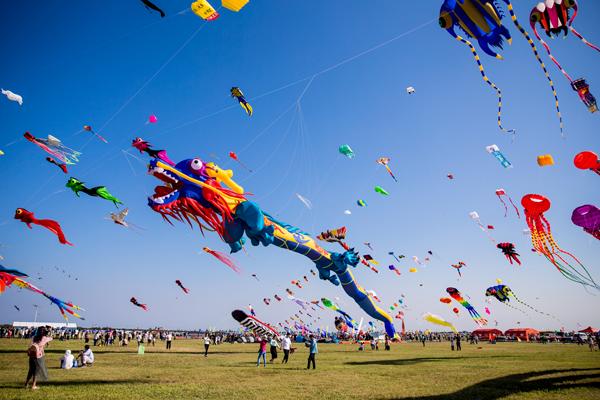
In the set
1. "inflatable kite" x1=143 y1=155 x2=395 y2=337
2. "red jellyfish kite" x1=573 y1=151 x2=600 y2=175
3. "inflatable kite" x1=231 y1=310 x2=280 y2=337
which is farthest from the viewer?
"inflatable kite" x1=231 y1=310 x2=280 y2=337

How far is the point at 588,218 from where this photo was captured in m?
11.4

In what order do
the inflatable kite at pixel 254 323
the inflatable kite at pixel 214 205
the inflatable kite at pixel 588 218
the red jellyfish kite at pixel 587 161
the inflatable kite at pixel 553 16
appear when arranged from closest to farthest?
the inflatable kite at pixel 553 16
the red jellyfish kite at pixel 587 161
the inflatable kite at pixel 588 218
the inflatable kite at pixel 214 205
the inflatable kite at pixel 254 323

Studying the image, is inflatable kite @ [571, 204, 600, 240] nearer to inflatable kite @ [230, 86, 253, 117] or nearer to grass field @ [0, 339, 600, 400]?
grass field @ [0, 339, 600, 400]

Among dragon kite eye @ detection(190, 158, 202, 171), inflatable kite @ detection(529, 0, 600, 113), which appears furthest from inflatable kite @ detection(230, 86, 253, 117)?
inflatable kite @ detection(529, 0, 600, 113)

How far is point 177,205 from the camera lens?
1315cm

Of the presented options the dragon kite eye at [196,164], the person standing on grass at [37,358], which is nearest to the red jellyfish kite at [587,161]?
the dragon kite eye at [196,164]

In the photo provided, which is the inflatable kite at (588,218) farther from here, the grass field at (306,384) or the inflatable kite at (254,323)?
the inflatable kite at (254,323)

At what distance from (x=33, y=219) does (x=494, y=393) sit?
50.5 ft

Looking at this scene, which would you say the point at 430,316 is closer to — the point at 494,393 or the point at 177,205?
the point at 494,393

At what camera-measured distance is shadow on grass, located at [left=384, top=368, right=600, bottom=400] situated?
913 cm

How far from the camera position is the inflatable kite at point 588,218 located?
441 inches

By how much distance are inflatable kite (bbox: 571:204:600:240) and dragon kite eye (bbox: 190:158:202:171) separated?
44.7 feet

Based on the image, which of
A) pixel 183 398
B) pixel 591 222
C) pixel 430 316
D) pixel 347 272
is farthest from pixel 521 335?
pixel 183 398

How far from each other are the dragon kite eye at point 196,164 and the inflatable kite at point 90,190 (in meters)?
3.20
